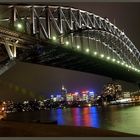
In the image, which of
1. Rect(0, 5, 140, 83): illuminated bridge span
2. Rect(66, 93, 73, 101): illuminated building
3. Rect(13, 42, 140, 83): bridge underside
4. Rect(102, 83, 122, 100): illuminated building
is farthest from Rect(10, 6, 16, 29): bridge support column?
Rect(102, 83, 122, 100): illuminated building

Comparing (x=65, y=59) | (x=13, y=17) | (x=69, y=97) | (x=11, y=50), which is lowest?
(x=69, y=97)

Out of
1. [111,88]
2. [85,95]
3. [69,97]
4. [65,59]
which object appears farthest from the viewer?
[65,59]

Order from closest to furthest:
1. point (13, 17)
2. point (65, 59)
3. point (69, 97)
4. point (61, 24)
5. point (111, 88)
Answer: point (69, 97)
point (13, 17)
point (111, 88)
point (65, 59)
point (61, 24)

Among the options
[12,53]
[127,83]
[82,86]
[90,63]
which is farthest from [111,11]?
[90,63]

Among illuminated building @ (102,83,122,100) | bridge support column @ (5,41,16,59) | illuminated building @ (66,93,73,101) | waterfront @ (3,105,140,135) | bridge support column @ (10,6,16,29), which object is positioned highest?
bridge support column @ (10,6,16,29)

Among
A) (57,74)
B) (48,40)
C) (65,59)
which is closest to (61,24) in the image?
(65,59)

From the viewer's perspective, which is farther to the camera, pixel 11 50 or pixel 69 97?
pixel 69 97

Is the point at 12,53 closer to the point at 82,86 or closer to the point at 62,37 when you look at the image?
the point at 82,86

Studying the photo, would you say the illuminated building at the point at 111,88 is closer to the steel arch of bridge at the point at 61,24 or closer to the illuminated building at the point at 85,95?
the illuminated building at the point at 85,95

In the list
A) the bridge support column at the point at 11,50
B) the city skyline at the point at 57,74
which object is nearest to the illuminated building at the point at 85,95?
the city skyline at the point at 57,74

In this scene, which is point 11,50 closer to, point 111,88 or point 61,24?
point 111,88

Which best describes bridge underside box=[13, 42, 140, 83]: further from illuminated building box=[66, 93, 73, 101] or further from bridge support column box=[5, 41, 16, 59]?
illuminated building box=[66, 93, 73, 101]
